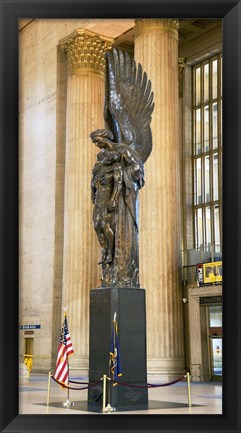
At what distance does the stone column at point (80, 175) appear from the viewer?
27531mm

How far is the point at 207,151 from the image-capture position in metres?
35.7

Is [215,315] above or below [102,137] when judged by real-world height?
below

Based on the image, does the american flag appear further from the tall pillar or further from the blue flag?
the tall pillar

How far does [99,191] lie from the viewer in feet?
41.1

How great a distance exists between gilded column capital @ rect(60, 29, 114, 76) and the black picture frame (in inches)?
917

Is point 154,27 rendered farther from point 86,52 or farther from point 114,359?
point 114,359

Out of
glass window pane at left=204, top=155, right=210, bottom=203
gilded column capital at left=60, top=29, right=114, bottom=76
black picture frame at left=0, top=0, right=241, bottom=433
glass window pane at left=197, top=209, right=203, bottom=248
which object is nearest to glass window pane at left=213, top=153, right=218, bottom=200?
glass window pane at left=204, top=155, right=210, bottom=203

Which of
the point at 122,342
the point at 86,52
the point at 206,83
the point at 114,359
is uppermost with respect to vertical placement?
the point at 206,83

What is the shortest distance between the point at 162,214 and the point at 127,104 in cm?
1152

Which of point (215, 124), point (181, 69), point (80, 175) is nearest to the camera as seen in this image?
point (80, 175)

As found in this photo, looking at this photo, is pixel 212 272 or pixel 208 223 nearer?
pixel 212 272
